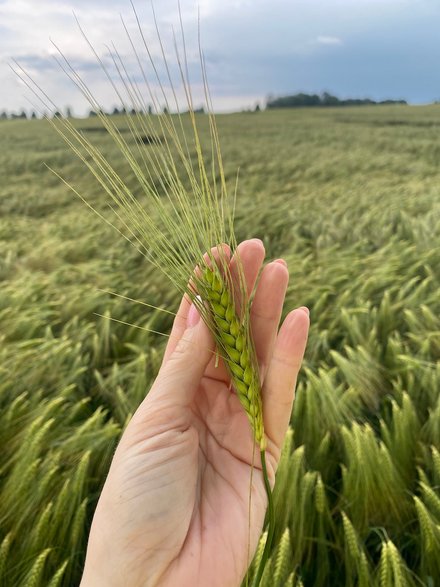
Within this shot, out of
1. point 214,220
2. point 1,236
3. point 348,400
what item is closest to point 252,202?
point 1,236

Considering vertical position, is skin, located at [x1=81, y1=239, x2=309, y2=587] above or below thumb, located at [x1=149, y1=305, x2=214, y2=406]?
below

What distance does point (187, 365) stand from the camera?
1.21m

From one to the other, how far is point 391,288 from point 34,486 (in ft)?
5.78

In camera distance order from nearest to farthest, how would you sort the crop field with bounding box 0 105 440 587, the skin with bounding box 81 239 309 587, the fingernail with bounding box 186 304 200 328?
the skin with bounding box 81 239 309 587, the fingernail with bounding box 186 304 200 328, the crop field with bounding box 0 105 440 587

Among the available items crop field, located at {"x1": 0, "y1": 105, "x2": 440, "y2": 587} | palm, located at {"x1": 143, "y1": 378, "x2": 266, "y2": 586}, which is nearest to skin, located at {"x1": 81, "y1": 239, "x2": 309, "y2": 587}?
palm, located at {"x1": 143, "y1": 378, "x2": 266, "y2": 586}

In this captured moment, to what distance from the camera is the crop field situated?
142 centimetres

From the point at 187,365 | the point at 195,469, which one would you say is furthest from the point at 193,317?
the point at 195,469

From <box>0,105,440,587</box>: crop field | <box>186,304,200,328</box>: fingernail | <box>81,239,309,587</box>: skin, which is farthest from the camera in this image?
<box>0,105,440,587</box>: crop field

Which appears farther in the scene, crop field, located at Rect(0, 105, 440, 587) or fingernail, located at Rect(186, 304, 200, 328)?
crop field, located at Rect(0, 105, 440, 587)

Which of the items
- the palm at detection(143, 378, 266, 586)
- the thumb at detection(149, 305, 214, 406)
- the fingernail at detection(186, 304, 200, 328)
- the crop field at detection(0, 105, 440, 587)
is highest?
the fingernail at detection(186, 304, 200, 328)

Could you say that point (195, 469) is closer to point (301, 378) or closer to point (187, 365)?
point (187, 365)

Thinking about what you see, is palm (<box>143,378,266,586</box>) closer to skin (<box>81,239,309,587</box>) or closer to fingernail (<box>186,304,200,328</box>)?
skin (<box>81,239,309,587</box>)

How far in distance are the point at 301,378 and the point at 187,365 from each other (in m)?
1.02

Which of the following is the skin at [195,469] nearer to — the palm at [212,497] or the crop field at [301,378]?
the palm at [212,497]
